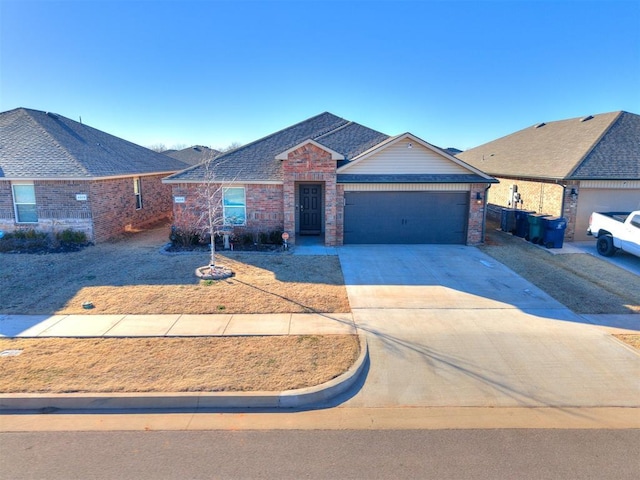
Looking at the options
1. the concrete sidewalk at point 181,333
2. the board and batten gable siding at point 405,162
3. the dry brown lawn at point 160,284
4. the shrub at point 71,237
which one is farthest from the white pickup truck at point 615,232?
the shrub at point 71,237

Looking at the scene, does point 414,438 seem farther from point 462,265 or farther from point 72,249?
point 72,249

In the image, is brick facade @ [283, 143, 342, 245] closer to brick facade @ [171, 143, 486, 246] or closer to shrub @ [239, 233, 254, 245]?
brick facade @ [171, 143, 486, 246]

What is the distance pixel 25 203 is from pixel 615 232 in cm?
2185

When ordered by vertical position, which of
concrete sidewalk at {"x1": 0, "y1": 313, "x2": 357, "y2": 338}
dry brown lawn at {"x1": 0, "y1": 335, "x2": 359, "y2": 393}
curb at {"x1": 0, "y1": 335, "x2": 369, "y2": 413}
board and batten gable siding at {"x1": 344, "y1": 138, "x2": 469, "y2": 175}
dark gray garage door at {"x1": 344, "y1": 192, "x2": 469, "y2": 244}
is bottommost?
curb at {"x1": 0, "y1": 335, "x2": 369, "y2": 413}

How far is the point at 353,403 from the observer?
5.91 m

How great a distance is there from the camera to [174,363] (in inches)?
267

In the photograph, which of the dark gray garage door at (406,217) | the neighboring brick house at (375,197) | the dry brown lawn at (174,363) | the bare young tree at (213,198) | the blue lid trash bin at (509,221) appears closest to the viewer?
the dry brown lawn at (174,363)

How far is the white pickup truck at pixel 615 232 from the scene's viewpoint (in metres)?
13.4

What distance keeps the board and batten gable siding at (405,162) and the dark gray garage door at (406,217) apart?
922mm

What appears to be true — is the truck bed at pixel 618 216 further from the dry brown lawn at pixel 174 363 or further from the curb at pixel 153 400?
the curb at pixel 153 400

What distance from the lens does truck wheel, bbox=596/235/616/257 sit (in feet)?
47.3

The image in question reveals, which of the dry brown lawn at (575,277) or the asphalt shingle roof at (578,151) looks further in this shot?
the asphalt shingle roof at (578,151)

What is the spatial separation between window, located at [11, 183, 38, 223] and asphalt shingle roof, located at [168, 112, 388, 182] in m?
5.37

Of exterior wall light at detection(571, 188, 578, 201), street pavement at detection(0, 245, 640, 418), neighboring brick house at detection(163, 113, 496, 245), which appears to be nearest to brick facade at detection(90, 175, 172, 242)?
neighboring brick house at detection(163, 113, 496, 245)
